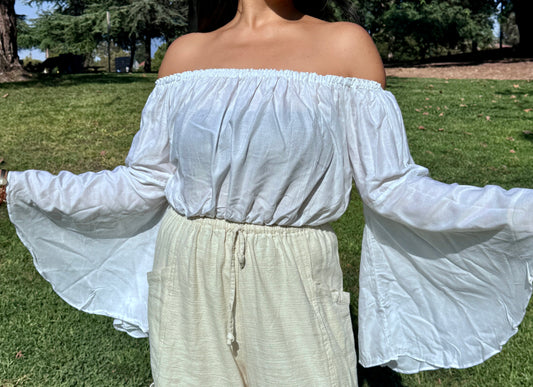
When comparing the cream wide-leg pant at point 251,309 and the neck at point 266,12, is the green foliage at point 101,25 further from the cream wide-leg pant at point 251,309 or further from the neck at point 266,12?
the cream wide-leg pant at point 251,309

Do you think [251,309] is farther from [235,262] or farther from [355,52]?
[355,52]

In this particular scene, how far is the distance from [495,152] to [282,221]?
6.58 m

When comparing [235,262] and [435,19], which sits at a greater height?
[435,19]

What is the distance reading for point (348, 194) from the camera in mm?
1603

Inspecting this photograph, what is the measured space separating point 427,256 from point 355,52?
2.17 ft

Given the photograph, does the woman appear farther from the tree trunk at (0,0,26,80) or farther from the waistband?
the tree trunk at (0,0,26,80)

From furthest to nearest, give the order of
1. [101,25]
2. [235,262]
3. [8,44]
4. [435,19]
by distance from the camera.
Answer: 1. [101,25]
2. [435,19]
3. [8,44]
4. [235,262]

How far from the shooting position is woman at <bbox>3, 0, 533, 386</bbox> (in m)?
1.51

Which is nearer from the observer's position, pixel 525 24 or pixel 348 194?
pixel 348 194

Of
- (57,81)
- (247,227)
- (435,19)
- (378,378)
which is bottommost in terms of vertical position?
(378,378)

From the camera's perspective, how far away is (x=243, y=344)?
1.62 m

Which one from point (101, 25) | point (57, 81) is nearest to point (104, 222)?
point (57, 81)

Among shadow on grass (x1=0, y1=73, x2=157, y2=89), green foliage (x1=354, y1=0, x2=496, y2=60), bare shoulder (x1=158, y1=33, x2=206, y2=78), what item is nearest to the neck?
bare shoulder (x1=158, y1=33, x2=206, y2=78)

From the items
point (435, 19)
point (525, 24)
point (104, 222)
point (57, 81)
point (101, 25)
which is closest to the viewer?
point (104, 222)
